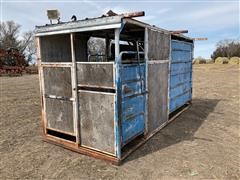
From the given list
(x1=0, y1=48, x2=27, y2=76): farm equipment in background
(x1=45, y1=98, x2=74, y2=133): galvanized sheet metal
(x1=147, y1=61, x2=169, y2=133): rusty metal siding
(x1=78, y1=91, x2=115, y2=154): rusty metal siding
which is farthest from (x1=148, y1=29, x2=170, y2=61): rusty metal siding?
(x1=0, y1=48, x2=27, y2=76): farm equipment in background

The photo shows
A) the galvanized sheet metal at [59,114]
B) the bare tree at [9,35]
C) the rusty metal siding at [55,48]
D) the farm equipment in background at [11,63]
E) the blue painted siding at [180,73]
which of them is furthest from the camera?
the bare tree at [9,35]

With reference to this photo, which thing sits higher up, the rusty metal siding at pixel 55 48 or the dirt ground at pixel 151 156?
the rusty metal siding at pixel 55 48

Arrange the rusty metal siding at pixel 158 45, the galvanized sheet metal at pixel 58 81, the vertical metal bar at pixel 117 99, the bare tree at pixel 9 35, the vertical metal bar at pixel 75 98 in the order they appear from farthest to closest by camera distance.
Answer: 1. the bare tree at pixel 9 35
2. the rusty metal siding at pixel 158 45
3. the galvanized sheet metal at pixel 58 81
4. the vertical metal bar at pixel 75 98
5. the vertical metal bar at pixel 117 99

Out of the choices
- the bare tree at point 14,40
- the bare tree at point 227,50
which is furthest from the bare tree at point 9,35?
the bare tree at point 227,50

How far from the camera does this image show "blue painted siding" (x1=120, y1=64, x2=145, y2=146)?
350 cm

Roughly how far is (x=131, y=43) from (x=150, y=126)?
2278 mm

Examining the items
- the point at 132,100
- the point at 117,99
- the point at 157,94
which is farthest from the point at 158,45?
the point at 117,99

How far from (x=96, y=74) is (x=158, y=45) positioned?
165 centimetres

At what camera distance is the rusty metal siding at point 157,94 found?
14.2ft

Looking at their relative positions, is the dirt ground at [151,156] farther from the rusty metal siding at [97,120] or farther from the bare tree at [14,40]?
the bare tree at [14,40]

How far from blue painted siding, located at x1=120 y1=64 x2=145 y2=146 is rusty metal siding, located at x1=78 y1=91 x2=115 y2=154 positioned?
8.3 inches

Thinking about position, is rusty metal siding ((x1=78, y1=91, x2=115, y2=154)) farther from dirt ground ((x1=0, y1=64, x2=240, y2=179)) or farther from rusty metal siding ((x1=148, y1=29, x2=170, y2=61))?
rusty metal siding ((x1=148, y1=29, x2=170, y2=61))

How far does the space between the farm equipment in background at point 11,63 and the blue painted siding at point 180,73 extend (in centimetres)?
1926

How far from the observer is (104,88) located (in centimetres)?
348
